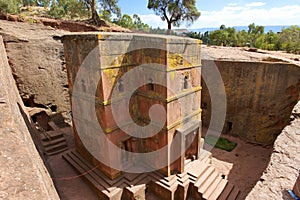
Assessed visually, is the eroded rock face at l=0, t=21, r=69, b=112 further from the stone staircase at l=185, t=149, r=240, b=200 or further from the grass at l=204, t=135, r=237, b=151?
the grass at l=204, t=135, r=237, b=151

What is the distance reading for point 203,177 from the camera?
8.73m

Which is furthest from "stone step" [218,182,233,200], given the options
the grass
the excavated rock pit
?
the grass

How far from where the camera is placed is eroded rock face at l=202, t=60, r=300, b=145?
12188mm

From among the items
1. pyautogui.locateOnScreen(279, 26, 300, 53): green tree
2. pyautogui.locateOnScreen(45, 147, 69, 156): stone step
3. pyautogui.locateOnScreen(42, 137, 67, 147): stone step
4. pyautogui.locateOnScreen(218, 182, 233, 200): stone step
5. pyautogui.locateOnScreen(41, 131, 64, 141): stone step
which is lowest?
pyautogui.locateOnScreen(218, 182, 233, 200): stone step

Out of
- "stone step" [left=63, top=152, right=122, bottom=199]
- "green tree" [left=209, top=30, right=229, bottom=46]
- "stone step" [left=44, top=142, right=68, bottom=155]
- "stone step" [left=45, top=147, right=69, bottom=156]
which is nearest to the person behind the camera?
"stone step" [left=63, top=152, right=122, bottom=199]

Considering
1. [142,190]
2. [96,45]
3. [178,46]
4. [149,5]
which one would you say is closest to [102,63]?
[96,45]

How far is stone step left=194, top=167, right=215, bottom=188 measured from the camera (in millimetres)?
8212

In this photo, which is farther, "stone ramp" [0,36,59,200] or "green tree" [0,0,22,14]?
"green tree" [0,0,22,14]

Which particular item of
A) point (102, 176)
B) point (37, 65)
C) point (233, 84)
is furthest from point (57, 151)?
point (233, 84)

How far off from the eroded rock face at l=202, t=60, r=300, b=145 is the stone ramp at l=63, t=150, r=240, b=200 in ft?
21.1

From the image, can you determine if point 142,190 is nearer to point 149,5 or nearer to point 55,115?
point 55,115

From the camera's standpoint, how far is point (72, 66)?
8719 millimetres

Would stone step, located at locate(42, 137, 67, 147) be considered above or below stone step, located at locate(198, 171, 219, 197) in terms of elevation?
above

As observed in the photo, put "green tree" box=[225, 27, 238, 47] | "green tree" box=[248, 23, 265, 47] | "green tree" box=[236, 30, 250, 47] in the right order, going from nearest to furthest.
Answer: "green tree" box=[225, 27, 238, 47] → "green tree" box=[236, 30, 250, 47] → "green tree" box=[248, 23, 265, 47]
